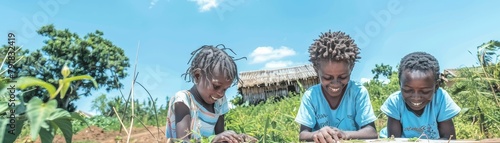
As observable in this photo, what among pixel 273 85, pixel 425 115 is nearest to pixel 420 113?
pixel 425 115

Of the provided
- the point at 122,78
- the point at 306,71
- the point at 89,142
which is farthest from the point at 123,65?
the point at 89,142

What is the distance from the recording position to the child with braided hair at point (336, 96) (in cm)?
248

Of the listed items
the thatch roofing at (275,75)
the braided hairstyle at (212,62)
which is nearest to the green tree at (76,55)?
the thatch roofing at (275,75)

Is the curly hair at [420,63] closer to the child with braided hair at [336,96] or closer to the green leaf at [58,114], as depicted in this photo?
the child with braided hair at [336,96]

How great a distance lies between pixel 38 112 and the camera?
0.84 m

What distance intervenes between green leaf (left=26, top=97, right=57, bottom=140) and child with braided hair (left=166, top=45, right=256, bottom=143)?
145 cm

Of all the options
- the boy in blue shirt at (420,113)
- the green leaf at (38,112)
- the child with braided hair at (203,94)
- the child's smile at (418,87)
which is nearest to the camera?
the green leaf at (38,112)

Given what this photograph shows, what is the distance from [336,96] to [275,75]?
1765 centimetres

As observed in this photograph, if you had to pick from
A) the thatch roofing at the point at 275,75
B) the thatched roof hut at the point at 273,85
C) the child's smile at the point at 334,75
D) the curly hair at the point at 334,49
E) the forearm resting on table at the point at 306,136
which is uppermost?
the thatch roofing at the point at 275,75

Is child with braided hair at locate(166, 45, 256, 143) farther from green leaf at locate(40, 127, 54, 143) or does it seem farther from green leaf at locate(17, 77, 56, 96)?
green leaf at locate(17, 77, 56, 96)

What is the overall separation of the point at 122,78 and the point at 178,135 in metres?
23.1

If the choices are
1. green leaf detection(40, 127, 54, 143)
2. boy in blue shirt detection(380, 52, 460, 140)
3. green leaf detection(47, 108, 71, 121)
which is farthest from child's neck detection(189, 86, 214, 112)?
green leaf detection(47, 108, 71, 121)

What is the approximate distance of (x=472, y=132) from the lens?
3.48 metres

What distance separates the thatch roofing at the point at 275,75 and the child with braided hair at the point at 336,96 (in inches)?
648
